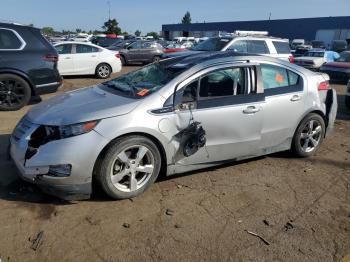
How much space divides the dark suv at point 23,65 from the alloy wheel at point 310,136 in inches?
217

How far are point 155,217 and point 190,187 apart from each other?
818 mm

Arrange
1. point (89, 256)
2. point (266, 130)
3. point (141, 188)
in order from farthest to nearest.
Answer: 1. point (266, 130)
2. point (141, 188)
3. point (89, 256)

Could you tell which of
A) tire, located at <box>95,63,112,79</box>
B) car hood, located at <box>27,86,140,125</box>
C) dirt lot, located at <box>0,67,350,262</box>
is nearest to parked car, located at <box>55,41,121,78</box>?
tire, located at <box>95,63,112,79</box>

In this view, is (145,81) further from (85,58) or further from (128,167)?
(85,58)

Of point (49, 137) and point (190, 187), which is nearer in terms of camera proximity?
point (49, 137)

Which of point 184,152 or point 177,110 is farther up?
point 177,110

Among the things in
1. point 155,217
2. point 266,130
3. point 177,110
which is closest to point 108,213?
point 155,217

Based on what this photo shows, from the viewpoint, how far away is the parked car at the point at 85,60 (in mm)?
13797

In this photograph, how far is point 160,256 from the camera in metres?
3.13

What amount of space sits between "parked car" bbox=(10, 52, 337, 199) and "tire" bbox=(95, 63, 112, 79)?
32.2 feet

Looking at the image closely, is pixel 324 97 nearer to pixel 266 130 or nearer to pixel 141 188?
pixel 266 130

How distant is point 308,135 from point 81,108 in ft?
10.9

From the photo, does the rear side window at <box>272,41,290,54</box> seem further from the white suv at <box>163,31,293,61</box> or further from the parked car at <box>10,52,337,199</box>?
A: the parked car at <box>10,52,337,199</box>

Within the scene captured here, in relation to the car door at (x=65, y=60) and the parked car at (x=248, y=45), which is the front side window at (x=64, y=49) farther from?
the parked car at (x=248, y=45)
